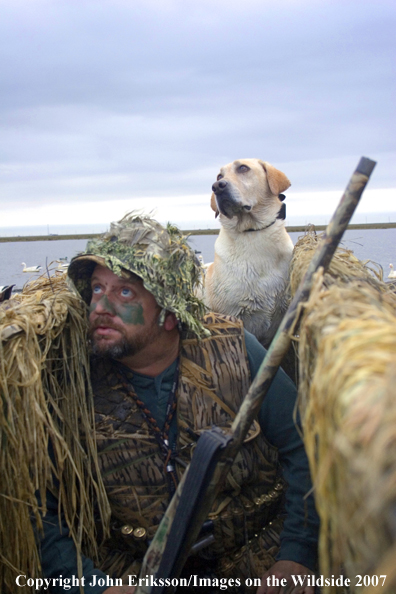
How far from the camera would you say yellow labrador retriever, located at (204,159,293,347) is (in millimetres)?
4316

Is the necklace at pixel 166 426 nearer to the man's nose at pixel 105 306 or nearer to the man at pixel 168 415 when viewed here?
the man at pixel 168 415

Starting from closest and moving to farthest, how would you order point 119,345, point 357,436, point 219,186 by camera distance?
point 357,436 < point 119,345 < point 219,186

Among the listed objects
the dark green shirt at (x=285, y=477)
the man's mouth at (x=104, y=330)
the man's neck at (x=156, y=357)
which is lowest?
the dark green shirt at (x=285, y=477)

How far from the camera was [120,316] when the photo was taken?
2625 mm

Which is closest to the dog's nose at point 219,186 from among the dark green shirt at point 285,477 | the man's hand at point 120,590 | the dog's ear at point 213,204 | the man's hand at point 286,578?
the dog's ear at point 213,204

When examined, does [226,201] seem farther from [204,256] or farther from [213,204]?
[204,256]

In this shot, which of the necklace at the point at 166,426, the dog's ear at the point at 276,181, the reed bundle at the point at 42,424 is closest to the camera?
the reed bundle at the point at 42,424

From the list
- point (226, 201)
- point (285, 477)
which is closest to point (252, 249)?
point (226, 201)

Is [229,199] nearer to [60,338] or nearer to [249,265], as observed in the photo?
[249,265]

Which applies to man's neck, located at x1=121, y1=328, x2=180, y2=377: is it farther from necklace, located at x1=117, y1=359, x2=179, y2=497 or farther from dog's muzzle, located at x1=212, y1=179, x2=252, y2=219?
dog's muzzle, located at x1=212, y1=179, x2=252, y2=219

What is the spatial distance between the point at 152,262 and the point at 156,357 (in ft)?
1.69

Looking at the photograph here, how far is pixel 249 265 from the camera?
443 centimetres

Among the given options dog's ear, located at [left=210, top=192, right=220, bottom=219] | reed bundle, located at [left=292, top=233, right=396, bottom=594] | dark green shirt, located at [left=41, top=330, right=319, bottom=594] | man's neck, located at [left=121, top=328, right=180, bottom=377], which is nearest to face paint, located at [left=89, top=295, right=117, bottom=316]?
man's neck, located at [left=121, top=328, right=180, bottom=377]

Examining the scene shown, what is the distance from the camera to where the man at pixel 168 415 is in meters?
2.58
